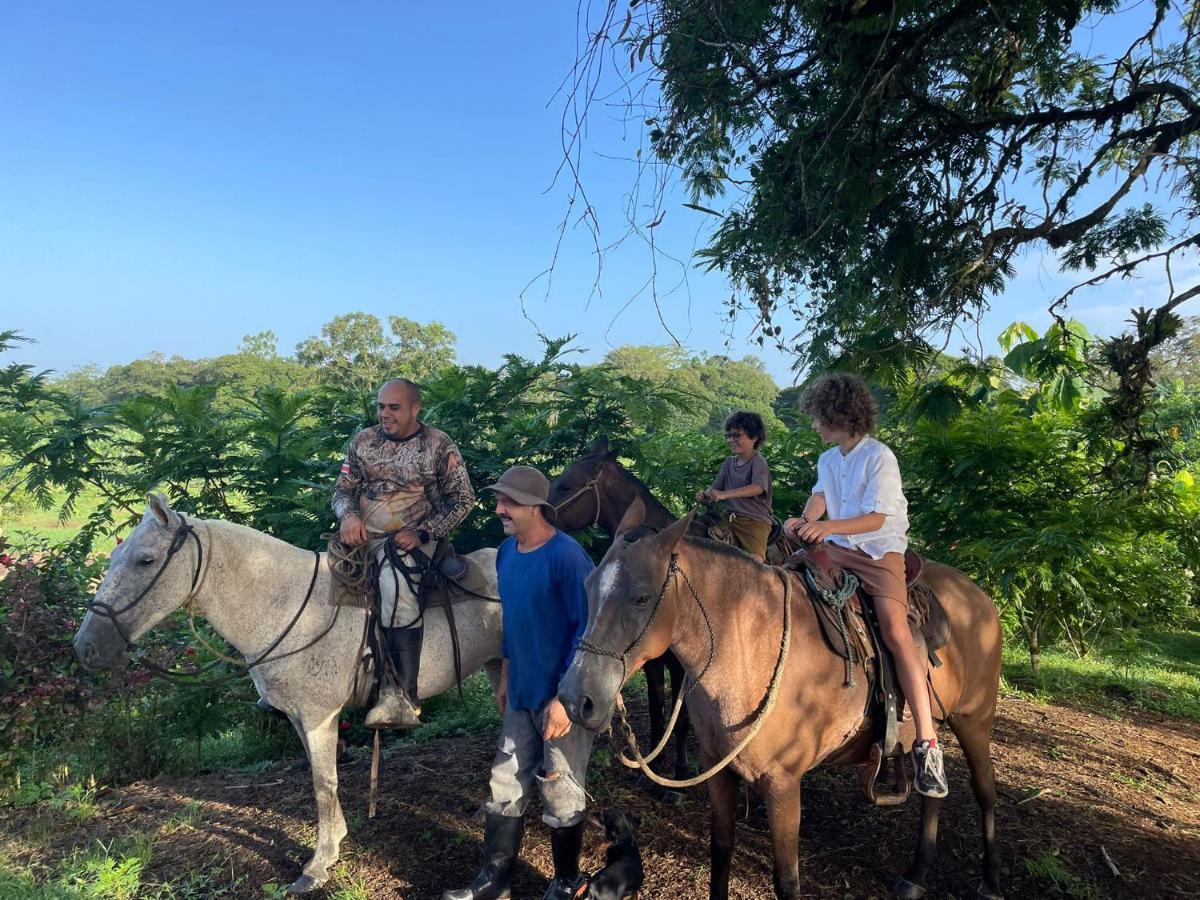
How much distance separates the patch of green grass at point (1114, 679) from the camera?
7.02 metres

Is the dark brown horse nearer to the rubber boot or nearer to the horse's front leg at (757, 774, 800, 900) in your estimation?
the rubber boot

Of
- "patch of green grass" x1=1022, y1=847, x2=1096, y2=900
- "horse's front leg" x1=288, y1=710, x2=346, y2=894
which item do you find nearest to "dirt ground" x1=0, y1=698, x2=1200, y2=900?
"patch of green grass" x1=1022, y1=847, x2=1096, y2=900

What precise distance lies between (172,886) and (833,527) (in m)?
3.84

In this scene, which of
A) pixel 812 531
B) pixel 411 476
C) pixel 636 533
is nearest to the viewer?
pixel 636 533

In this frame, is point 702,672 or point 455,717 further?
point 455,717

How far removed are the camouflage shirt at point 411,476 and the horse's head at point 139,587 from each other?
0.92m

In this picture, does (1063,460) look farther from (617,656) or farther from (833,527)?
(617,656)

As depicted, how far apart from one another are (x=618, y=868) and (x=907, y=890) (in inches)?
59.8

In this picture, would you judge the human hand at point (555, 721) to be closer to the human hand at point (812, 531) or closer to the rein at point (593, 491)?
the human hand at point (812, 531)

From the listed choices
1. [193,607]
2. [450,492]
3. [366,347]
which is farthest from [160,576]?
[366,347]

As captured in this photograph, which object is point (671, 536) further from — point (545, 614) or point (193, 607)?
point (193, 607)

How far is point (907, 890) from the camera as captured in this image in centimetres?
360

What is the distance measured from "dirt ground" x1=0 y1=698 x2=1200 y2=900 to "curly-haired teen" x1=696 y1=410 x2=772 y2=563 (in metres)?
1.79

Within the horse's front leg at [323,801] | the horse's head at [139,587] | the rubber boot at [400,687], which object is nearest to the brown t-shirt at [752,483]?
the rubber boot at [400,687]
